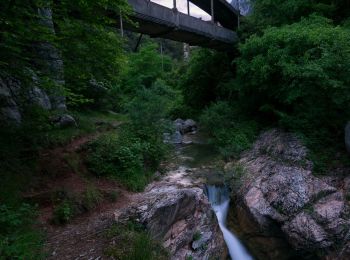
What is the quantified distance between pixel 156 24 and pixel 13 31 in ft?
30.2

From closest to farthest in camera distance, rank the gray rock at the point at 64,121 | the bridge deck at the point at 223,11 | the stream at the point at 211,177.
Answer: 1. the stream at the point at 211,177
2. the gray rock at the point at 64,121
3. the bridge deck at the point at 223,11

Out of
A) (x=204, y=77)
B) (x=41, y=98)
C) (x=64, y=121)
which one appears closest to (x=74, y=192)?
(x=41, y=98)

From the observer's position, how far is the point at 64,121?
30.0 feet

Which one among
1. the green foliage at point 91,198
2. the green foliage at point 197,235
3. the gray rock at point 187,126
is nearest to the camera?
the green foliage at point 91,198

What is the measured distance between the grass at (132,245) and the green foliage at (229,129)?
703 cm

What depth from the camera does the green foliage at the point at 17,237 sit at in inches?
162

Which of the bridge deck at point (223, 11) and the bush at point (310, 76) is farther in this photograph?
the bridge deck at point (223, 11)

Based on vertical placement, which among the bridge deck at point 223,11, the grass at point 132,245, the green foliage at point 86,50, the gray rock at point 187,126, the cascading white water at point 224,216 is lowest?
the cascading white water at point 224,216

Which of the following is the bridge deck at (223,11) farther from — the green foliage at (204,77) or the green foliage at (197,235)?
the green foliage at (197,235)

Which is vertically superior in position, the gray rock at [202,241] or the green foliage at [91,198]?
the green foliage at [91,198]

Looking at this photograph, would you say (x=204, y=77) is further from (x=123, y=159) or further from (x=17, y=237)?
(x=17, y=237)

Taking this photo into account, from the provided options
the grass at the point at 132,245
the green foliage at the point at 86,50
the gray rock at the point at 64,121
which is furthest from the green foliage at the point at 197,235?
the gray rock at the point at 64,121

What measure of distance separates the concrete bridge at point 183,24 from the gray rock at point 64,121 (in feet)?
11.8

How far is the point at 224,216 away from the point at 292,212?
1.92 meters
